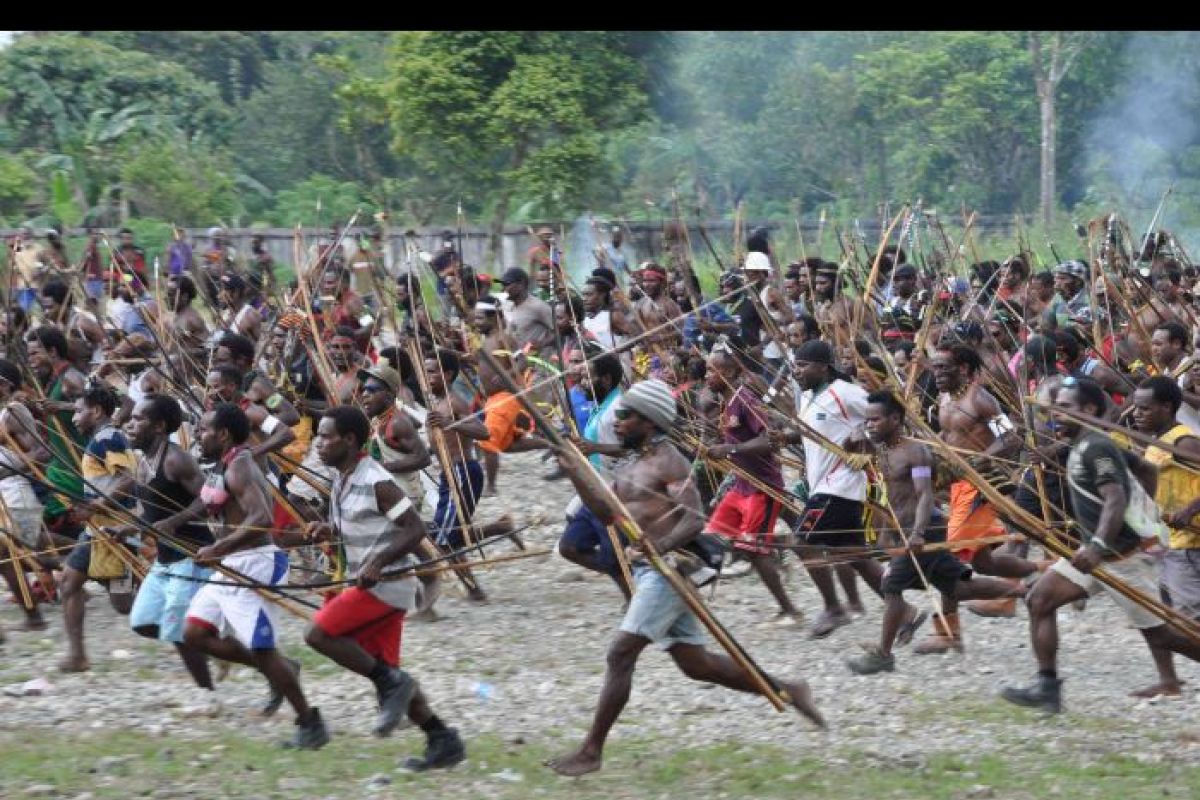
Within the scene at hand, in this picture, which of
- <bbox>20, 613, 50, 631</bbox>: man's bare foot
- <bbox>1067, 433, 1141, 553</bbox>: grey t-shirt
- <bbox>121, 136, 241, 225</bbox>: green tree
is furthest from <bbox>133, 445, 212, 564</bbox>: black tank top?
<bbox>121, 136, 241, 225</bbox>: green tree

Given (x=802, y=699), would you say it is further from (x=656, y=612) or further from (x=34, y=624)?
(x=34, y=624)

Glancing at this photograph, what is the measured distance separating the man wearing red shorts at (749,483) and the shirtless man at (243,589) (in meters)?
2.75

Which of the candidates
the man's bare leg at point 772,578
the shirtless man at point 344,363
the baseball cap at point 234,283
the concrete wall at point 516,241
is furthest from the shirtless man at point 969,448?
the concrete wall at point 516,241

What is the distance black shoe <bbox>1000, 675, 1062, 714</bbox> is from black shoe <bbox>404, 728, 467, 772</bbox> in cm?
228

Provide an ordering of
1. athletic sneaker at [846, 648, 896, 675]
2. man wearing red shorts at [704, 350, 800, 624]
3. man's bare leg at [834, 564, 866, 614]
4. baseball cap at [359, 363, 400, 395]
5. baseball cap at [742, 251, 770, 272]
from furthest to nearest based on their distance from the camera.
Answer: baseball cap at [742, 251, 770, 272], man's bare leg at [834, 564, 866, 614], man wearing red shorts at [704, 350, 800, 624], baseball cap at [359, 363, 400, 395], athletic sneaker at [846, 648, 896, 675]

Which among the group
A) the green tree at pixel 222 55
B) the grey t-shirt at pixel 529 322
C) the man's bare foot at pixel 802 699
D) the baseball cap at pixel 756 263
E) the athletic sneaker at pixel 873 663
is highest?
the green tree at pixel 222 55

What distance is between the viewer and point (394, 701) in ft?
22.6

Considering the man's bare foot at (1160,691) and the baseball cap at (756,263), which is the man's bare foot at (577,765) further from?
the baseball cap at (756,263)

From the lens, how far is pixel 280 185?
1355 inches

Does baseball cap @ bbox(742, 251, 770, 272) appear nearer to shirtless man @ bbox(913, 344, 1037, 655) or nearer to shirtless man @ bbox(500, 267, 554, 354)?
shirtless man @ bbox(500, 267, 554, 354)

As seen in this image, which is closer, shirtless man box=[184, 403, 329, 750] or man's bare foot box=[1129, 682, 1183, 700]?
shirtless man box=[184, 403, 329, 750]

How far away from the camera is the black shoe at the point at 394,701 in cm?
688

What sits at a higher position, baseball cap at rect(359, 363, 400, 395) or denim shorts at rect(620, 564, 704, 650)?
baseball cap at rect(359, 363, 400, 395)

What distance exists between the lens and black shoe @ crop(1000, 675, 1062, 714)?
7.74 m
